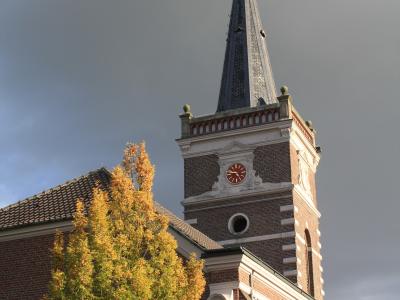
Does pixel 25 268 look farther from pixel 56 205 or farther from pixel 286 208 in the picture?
pixel 286 208

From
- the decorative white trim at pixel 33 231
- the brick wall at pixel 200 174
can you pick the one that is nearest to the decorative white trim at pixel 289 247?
the brick wall at pixel 200 174

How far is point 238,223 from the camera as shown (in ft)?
127

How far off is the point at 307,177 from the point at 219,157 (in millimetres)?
4956

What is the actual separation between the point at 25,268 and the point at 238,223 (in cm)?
1516

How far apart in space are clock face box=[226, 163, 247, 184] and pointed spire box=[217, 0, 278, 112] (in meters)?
4.31

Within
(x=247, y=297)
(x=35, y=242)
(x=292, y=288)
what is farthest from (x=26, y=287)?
(x=292, y=288)

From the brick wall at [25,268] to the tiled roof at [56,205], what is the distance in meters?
0.62

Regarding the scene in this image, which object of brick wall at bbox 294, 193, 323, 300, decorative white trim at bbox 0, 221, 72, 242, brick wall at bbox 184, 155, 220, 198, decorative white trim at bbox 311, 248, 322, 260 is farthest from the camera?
decorative white trim at bbox 311, 248, 322, 260

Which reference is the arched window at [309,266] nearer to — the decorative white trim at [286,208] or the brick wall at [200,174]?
the decorative white trim at [286,208]

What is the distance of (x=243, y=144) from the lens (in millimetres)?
39500

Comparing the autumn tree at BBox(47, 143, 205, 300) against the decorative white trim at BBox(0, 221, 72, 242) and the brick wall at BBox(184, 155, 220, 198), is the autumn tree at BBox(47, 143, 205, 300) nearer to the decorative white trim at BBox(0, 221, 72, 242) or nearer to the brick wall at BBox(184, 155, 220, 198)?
the decorative white trim at BBox(0, 221, 72, 242)

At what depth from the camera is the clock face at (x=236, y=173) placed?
3903 centimetres

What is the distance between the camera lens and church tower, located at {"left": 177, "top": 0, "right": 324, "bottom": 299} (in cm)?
3784

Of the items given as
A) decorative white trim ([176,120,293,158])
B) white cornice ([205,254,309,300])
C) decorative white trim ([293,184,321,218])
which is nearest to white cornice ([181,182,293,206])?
decorative white trim ([293,184,321,218])
